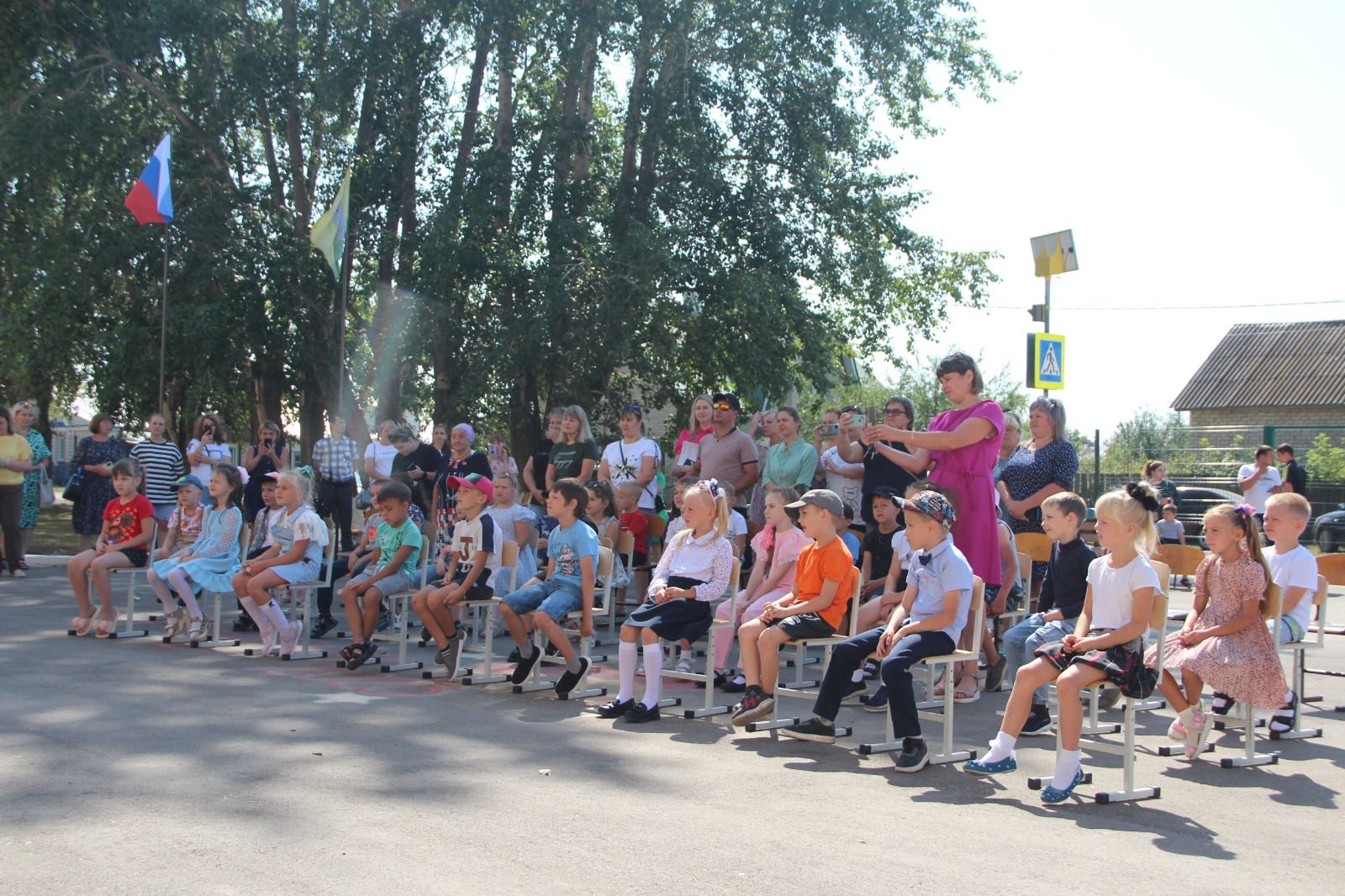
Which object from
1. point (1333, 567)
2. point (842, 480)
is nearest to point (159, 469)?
point (842, 480)

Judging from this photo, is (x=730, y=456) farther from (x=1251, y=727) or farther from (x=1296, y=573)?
(x=1251, y=727)

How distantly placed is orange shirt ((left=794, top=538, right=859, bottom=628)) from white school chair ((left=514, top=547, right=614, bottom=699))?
1726 mm

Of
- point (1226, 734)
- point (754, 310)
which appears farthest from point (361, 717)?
point (754, 310)

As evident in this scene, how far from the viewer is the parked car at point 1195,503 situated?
21250 mm

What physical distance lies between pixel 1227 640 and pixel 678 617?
10.5 ft

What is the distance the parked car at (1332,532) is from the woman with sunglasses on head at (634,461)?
13.7 metres

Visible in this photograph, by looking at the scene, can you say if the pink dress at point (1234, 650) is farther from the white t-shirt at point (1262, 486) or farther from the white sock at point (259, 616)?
the white t-shirt at point (1262, 486)

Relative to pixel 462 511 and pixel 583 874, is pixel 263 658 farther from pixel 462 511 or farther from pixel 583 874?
pixel 583 874

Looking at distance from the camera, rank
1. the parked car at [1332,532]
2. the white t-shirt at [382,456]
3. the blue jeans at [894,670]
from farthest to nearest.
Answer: the parked car at [1332,532], the white t-shirt at [382,456], the blue jeans at [894,670]

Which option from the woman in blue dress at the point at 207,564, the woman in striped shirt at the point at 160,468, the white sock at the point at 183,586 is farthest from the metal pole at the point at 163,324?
the white sock at the point at 183,586

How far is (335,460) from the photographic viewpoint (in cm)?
1422

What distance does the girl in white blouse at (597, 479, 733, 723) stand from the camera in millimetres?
7711

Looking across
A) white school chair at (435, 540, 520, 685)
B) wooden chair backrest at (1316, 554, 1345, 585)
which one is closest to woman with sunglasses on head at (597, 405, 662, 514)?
white school chair at (435, 540, 520, 685)

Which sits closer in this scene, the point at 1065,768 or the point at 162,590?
the point at 1065,768
